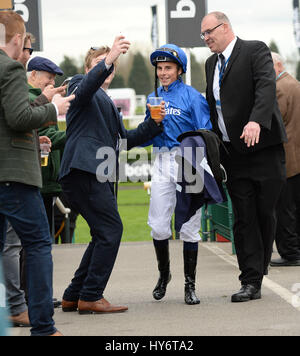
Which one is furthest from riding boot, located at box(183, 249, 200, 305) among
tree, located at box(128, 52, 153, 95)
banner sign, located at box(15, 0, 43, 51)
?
tree, located at box(128, 52, 153, 95)

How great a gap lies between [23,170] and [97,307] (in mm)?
1776

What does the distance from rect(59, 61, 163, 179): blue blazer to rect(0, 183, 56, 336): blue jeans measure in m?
1.09

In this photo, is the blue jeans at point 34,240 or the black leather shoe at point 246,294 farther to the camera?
the black leather shoe at point 246,294

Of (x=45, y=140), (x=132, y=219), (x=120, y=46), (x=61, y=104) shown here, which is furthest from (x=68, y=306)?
(x=132, y=219)

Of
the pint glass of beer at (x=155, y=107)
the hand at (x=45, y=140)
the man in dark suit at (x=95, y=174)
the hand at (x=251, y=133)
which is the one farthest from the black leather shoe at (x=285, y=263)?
the hand at (x=45, y=140)

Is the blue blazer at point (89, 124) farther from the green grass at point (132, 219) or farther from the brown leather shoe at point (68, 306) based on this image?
the green grass at point (132, 219)

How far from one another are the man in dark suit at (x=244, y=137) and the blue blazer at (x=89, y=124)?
964 millimetres

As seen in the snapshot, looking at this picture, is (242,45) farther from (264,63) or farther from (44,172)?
(44,172)

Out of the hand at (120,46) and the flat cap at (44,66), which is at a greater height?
the hand at (120,46)

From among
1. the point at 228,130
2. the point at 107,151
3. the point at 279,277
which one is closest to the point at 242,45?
the point at 228,130

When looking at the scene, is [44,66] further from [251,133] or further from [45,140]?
[251,133]

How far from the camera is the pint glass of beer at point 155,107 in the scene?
6051 mm

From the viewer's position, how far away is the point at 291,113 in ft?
28.3
